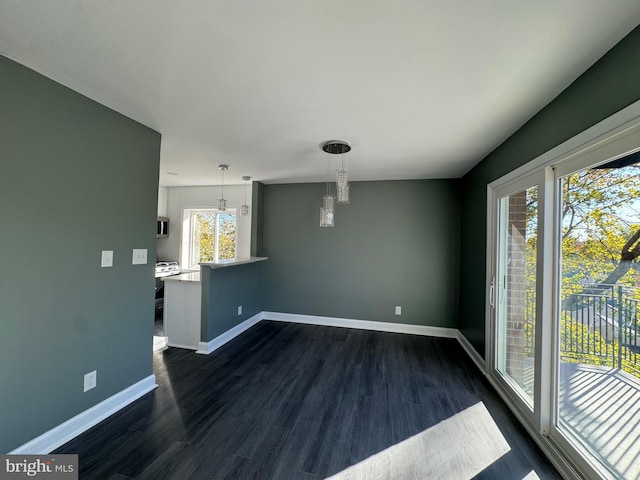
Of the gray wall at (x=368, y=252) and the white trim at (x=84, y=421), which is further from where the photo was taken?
the gray wall at (x=368, y=252)

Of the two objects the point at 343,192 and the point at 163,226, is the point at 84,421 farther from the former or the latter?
the point at 163,226

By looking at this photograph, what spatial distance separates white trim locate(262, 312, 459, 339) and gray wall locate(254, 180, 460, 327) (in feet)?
0.25

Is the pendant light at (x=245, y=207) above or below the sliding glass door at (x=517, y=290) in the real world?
above

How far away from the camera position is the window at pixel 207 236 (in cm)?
495

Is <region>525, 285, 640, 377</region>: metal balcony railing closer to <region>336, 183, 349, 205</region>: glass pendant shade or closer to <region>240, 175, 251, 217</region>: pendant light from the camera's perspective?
<region>336, 183, 349, 205</region>: glass pendant shade

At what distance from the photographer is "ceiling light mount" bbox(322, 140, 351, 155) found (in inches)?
98.1

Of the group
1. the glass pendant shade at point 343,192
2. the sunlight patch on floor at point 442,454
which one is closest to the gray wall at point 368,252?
the glass pendant shade at point 343,192

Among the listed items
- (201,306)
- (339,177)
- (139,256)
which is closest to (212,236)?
(201,306)

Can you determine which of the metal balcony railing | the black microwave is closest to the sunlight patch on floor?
the metal balcony railing

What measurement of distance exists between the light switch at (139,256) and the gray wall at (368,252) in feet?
7.37

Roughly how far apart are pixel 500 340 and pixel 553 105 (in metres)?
2.11

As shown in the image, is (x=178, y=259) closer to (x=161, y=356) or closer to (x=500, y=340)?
(x=161, y=356)

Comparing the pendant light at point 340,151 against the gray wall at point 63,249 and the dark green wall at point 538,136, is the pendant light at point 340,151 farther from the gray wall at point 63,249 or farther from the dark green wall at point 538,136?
the gray wall at point 63,249

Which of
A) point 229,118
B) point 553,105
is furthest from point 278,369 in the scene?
point 553,105
